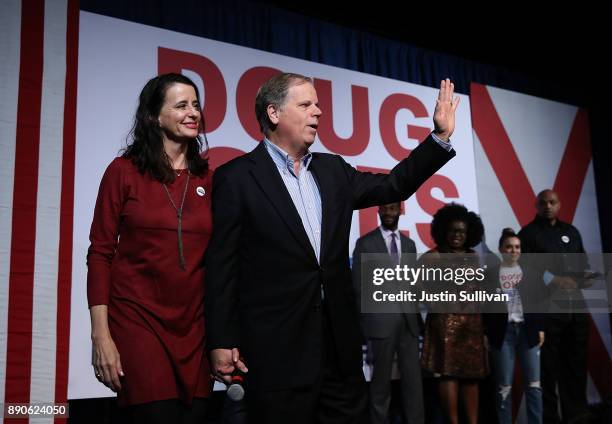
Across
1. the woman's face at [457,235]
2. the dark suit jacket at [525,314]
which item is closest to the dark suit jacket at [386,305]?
the woman's face at [457,235]

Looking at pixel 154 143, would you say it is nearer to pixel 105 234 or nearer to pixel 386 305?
pixel 105 234

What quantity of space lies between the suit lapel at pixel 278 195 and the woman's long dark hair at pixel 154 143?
19 cm

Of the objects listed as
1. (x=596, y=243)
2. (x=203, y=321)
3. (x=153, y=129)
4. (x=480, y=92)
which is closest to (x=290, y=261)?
(x=203, y=321)

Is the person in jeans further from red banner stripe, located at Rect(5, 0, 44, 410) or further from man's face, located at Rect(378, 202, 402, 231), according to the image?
Answer: red banner stripe, located at Rect(5, 0, 44, 410)

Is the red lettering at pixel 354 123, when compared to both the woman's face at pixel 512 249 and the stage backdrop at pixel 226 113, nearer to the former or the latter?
the stage backdrop at pixel 226 113

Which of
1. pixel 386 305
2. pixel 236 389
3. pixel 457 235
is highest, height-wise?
pixel 457 235

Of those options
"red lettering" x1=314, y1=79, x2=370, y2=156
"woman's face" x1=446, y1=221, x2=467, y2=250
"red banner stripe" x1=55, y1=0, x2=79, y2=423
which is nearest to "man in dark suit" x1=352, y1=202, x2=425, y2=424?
"woman's face" x1=446, y1=221, x2=467, y2=250

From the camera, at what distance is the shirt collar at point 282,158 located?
175 centimetres

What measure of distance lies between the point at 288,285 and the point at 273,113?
57 cm

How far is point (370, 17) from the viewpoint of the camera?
206 inches

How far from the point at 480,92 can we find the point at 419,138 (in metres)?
1.06

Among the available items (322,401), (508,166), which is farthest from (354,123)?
(322,401)

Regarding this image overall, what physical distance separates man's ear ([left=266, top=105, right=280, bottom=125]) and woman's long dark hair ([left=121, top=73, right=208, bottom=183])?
0.24m

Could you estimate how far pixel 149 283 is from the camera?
1.50 m
